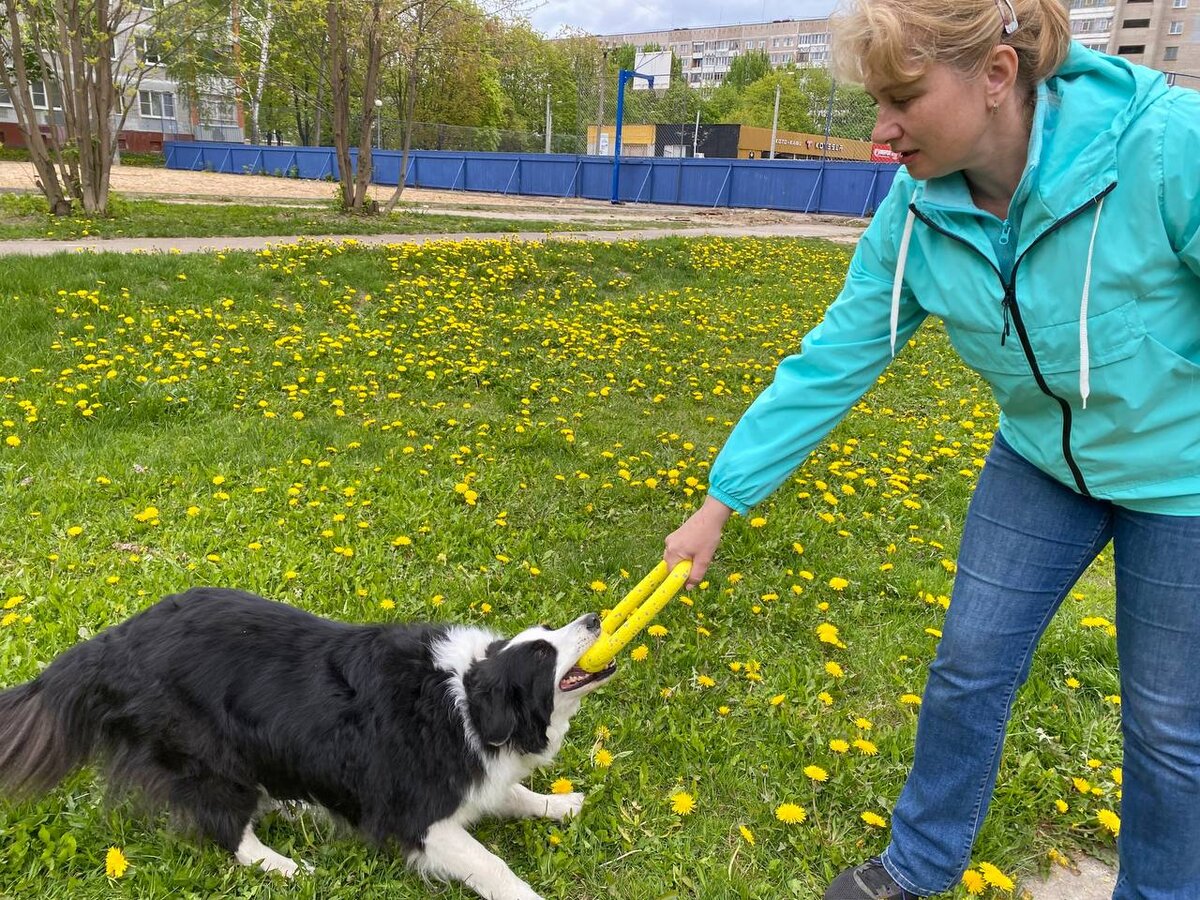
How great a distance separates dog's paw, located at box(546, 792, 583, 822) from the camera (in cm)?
276

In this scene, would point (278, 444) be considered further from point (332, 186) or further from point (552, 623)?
point (332, 186)

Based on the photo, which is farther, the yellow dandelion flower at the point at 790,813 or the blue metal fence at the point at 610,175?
the blue metal fence at the point at 610,175

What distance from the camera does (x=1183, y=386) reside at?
1.66 meters

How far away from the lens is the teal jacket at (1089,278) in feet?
5.11

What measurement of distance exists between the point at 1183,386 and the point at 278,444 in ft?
16.3

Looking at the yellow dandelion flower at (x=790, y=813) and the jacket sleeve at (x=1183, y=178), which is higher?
the jacket sleeve at (x=1183, y=178)

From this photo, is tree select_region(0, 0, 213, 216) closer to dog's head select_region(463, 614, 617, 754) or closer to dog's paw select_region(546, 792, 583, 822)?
dog's head select_region(463, 614, 617, 754)

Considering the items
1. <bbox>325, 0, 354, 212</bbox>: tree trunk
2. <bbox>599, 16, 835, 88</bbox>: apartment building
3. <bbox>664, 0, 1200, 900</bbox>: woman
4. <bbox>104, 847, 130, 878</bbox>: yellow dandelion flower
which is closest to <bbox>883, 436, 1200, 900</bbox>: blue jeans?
<bbox>664, 0, 1200, 900</bbox>: woman

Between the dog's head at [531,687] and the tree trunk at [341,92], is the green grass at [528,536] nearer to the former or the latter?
the dog's head at [531,687]

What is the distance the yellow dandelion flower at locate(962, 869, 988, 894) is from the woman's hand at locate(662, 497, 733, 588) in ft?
4.07

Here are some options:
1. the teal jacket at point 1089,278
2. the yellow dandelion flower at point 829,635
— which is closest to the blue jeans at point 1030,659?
the teal jacket at point 1089,278

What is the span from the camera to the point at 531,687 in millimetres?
2449

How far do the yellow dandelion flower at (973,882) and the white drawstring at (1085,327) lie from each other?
1.52 m

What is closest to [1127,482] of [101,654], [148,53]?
[101,654]
